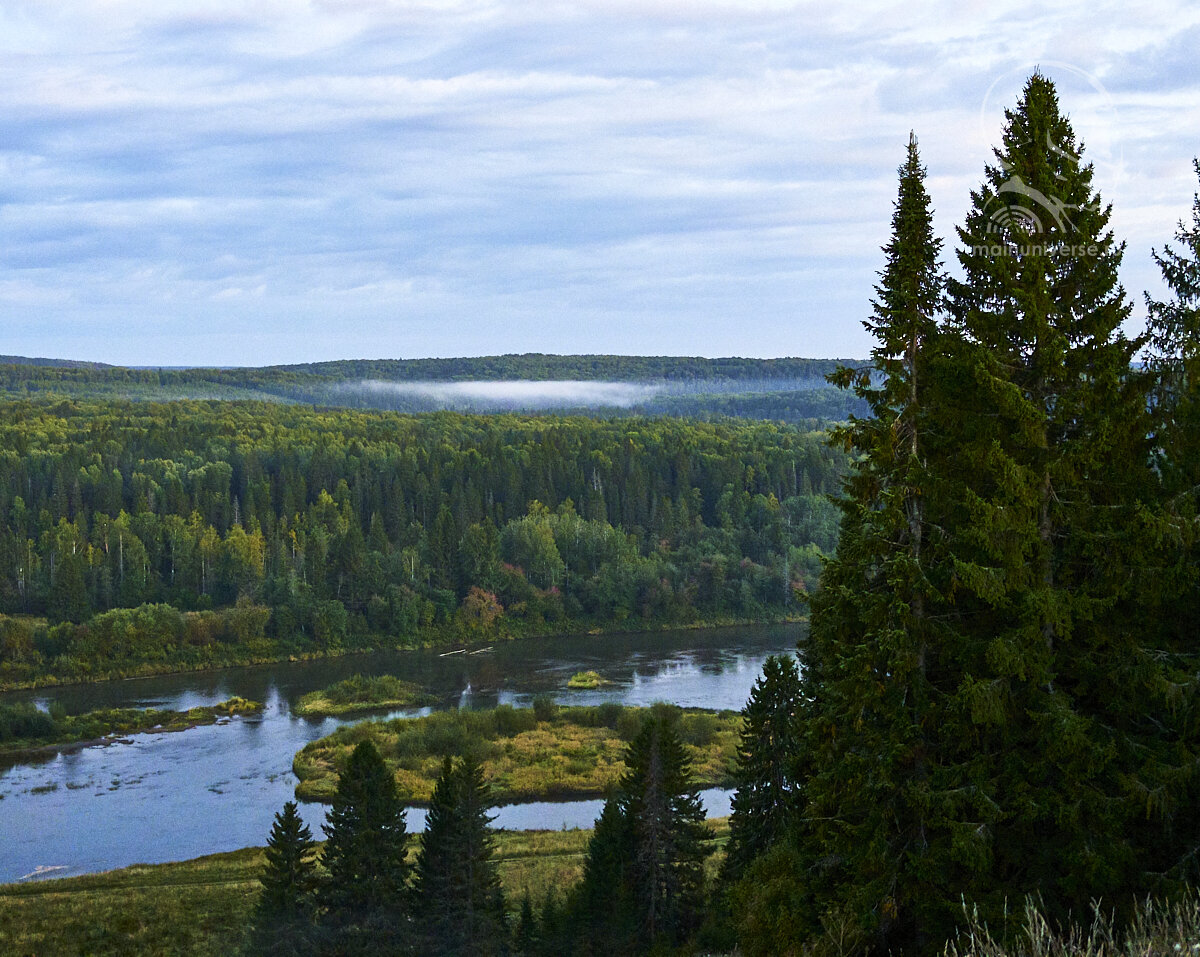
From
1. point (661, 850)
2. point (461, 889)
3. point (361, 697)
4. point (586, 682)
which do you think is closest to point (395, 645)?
point (361, 697)

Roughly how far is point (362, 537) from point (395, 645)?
1317 cm

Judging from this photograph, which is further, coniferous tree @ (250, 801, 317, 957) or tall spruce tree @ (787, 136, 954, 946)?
coniferous tree @ (250, 801, 317, 957)

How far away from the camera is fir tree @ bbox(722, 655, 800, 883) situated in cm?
2291

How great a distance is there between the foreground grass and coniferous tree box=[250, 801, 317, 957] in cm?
238

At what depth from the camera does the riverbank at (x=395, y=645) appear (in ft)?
237

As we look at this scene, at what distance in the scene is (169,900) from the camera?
32.2m

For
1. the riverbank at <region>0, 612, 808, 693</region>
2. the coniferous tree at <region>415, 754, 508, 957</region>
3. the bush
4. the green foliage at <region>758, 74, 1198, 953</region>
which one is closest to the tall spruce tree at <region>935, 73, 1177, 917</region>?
the green foliage at <region>758, 74, 1198, 953</region>

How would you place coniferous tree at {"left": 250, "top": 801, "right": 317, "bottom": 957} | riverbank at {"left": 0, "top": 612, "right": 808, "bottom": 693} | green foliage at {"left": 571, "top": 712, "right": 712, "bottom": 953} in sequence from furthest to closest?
riverbank at {"left": 0, "top": 612, "right": 808, "bottom": 693} → green foliage at {"left": 571, "top": 712, "right": 712, "bottom": 953} → coniferous tree at {"left": 250, "top": 801, "right": 317, "bottom": 957}

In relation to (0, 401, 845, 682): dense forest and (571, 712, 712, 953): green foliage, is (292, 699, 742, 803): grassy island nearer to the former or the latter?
(571, 712, 712, 953): green foliage

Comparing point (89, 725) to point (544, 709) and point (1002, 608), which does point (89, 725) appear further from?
point (1002, 608)

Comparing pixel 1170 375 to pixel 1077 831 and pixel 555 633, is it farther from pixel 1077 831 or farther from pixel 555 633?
pixel 555 633

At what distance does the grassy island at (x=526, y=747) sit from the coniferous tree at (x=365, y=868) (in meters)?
21.5

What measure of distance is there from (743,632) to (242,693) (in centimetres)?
3582

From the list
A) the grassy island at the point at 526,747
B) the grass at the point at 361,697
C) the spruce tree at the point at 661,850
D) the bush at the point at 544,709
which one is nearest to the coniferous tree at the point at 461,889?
the spruce tree at the point at 661,850
